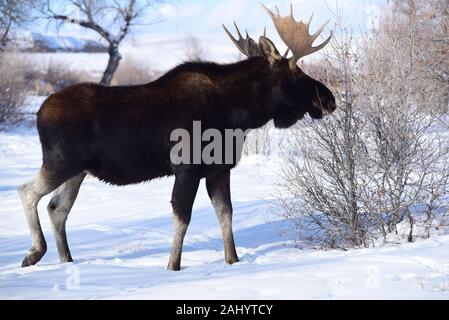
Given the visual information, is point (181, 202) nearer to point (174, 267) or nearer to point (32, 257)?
point (174, 267)

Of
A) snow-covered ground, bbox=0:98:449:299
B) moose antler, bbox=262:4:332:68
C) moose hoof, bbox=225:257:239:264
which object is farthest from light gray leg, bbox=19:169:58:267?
moose antler, bbox=262:4:332:68

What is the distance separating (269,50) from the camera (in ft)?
23.5

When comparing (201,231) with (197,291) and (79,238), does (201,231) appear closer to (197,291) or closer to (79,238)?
(79,238)

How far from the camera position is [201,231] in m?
8.62

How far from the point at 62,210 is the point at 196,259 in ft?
4.99

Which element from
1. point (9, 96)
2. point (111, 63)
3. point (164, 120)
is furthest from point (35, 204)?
point (111, 63)

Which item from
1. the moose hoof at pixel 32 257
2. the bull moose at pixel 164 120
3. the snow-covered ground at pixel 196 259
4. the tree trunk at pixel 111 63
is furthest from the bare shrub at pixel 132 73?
the moose hoof at pixel 32 257

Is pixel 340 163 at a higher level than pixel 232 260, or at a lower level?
higher

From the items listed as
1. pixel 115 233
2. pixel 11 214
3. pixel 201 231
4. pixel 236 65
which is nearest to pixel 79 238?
pixel 115 233

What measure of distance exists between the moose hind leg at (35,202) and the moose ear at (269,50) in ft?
8.29

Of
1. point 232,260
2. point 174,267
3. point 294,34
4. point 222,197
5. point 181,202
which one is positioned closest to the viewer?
point 174,267

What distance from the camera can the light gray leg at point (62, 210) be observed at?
7.15 metres

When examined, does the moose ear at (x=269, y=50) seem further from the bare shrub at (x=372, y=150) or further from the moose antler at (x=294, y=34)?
the bare shrub at (x=372, y=150)
